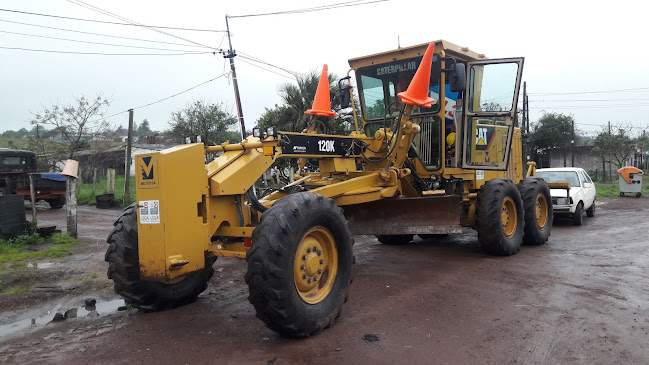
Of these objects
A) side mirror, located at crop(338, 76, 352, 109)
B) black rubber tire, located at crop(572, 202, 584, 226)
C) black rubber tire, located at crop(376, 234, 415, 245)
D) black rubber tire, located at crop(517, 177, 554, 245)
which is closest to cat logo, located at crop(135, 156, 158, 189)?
side mirror, located at crop(338, 76, 352, 109)

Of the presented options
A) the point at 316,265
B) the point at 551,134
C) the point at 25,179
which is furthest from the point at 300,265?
the point at 551,134

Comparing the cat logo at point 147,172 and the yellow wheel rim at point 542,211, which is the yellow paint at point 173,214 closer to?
the cat logo at point 147,172

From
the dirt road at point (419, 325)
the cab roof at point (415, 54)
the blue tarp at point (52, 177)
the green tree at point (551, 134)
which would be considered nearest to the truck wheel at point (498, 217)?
the dirt road at point (419, 325)

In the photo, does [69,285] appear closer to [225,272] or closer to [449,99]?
[225,272]

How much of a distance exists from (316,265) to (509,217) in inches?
→ 203

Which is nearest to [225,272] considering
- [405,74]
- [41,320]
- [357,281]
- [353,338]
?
[357,281]

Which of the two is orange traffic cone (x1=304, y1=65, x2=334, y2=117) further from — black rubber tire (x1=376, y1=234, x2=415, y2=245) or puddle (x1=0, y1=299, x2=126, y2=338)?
puddle (x1=0, y1=299, x2=126, y2=338)

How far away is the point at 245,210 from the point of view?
16.5ft

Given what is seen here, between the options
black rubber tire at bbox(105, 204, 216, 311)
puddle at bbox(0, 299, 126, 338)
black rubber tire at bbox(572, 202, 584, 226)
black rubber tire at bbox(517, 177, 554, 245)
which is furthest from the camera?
black rubber tire at bbox(572, 202, 584, 226)

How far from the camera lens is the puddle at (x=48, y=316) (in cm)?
483

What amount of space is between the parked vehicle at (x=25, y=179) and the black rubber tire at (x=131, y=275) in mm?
15238

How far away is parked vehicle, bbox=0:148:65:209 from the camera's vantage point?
17359 mm

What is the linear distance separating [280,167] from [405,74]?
27.2 feet

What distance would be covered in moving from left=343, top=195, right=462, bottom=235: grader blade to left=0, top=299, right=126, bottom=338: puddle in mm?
3285
